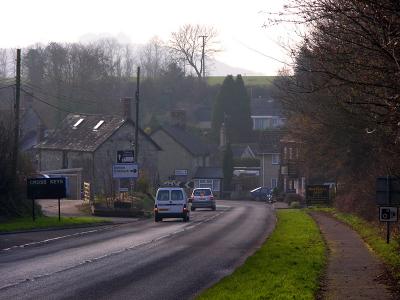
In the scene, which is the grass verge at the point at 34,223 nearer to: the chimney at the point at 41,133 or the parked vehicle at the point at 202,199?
the parked vehicle at the point at 202,199

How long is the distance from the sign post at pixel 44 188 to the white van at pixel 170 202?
589cm

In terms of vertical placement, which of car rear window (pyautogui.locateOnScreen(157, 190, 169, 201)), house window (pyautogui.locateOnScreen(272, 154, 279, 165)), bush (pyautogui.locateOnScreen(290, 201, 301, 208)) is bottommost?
bush (pyautogui.locateOnScreen(290, 201, 301, 208))

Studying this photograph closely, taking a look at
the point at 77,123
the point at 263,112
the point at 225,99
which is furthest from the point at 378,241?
the point at 263,112

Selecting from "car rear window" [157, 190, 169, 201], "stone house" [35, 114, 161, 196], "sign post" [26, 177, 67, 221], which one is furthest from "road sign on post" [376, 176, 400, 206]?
"stone house" [35, 114, 161, 196]

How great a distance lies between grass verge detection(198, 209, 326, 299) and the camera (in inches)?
597

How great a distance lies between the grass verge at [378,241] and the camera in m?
20.8

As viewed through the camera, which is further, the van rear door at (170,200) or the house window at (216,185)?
the house window at (216,185)

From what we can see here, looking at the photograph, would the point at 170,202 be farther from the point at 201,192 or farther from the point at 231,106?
the point at 231,106

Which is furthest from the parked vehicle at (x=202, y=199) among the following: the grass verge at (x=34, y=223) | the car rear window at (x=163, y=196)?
the grass verge at (x=34, y=223)

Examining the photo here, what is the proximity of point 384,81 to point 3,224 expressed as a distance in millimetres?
23785

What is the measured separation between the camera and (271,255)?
75.0ft

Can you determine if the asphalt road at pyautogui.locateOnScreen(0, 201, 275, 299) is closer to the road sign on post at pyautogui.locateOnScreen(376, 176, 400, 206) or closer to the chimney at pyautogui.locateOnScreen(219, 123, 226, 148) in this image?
the road sign on post at pyautogui.locateOnScreen(376, 176, 400, 206)

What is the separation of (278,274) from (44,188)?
2266 cm

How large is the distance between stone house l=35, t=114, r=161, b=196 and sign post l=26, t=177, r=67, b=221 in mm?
27836
